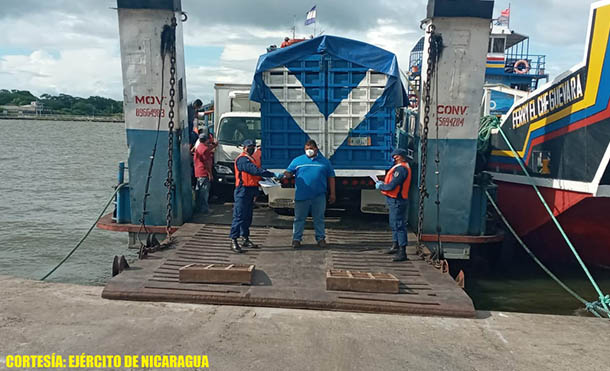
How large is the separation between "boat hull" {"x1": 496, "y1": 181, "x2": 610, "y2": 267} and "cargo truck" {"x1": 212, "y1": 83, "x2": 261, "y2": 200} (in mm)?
5212

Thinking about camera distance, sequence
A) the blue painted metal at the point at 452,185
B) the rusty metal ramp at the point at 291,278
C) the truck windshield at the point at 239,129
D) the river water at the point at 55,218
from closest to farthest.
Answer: the rusty metal ramp at the point at 291,278
the blue painted metal at the point at 452,185
the river water at the point at 55,218
the truck windshield at the point at 239,129

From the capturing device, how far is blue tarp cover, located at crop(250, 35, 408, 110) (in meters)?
7.85

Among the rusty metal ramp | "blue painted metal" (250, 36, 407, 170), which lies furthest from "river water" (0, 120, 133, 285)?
"blue painted metal" (250, 36, 407, 170)

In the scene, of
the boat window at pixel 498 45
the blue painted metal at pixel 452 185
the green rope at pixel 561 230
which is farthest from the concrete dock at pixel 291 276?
the boat window at pixel 498 45

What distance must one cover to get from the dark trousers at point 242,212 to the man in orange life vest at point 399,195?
1775mm

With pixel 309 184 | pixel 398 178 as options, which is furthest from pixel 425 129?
pixel 309 184

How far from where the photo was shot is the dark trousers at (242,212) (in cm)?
698

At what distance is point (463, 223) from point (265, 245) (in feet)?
9.71

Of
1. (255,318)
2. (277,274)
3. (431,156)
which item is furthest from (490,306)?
(255,318)

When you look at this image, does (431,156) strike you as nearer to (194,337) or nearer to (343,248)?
(343,248)

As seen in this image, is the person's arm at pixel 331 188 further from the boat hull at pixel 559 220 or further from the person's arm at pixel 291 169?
the boat hull at pixel 559 220

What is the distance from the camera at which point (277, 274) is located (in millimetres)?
6016

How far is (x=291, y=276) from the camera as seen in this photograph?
597 centimetres

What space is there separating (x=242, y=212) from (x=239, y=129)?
13.5 feet
